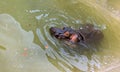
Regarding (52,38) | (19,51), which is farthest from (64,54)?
(19,51)

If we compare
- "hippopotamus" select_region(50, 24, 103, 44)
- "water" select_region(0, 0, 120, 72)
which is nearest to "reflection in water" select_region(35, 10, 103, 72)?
"water" select_region(0, 0, 120, 72)

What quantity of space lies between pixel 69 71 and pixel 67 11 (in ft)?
4.20

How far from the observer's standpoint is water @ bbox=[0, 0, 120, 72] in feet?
11.5

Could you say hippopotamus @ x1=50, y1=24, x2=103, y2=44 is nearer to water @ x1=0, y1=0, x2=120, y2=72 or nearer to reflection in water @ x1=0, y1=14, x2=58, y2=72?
water @ x1=0, y1=0, x2=120, y2=72

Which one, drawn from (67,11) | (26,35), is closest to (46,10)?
(67,11)

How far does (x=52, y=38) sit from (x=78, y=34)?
1.37 feet

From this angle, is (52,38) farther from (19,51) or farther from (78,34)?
(19,51)

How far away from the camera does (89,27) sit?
4.00m

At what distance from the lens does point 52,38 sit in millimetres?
3795

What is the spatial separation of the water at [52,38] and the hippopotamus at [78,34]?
0.32ft

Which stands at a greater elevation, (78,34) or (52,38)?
(78,34)

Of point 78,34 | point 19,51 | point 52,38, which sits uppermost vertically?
point 78,34

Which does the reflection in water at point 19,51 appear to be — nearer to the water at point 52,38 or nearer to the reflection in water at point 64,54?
the water at point 52,38

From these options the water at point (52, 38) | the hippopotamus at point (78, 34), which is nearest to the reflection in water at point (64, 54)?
the water at point (52, 38)
